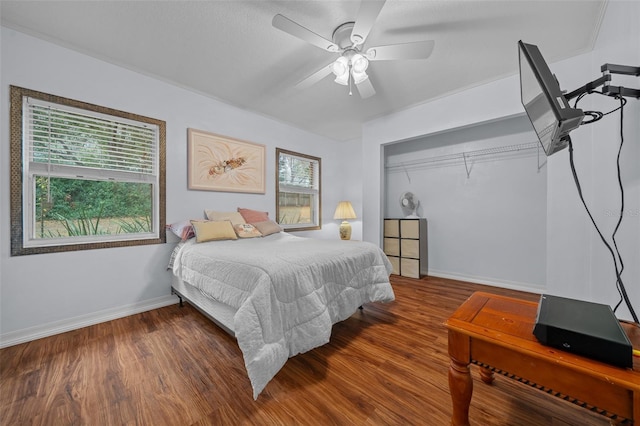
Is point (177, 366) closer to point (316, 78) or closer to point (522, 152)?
point (316, 78)

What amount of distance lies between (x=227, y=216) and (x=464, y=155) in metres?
3.53

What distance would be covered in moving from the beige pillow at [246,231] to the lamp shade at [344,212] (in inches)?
75.3

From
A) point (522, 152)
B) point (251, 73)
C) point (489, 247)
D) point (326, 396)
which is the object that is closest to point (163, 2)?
point (251, 73)

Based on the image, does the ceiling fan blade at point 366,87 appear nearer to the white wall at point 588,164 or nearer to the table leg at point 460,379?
the white wall at point 588,164

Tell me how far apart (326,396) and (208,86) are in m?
3.30

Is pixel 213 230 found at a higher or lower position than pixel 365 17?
lower

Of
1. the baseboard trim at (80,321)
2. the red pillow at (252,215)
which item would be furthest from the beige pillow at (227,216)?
the baseboard trim at (80,321)

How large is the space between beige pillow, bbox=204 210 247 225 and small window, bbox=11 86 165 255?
1.71 feet

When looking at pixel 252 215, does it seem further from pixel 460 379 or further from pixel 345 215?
pixel 460 379

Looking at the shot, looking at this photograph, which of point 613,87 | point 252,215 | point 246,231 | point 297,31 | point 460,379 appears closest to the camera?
point 460,379

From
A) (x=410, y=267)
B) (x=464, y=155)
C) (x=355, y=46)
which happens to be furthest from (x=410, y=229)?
(x=355, y=46)

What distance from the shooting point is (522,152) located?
3.12 meters

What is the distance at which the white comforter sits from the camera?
137cm

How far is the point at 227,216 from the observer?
3100 mm
